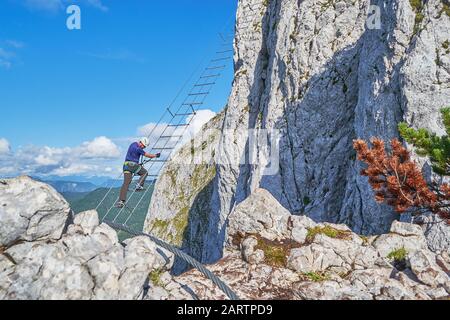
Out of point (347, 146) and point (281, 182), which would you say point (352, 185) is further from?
point (281, 182)

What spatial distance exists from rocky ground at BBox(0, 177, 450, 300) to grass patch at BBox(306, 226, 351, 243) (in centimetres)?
4

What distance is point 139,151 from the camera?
21094mm

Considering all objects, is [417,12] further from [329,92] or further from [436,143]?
[436,143]

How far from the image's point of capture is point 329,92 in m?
31.4

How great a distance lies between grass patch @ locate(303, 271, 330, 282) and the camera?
35.8ft

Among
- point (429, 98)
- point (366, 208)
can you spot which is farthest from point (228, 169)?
point (429, 98)

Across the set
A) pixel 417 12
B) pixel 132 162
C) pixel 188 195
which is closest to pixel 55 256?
pixel 132 162

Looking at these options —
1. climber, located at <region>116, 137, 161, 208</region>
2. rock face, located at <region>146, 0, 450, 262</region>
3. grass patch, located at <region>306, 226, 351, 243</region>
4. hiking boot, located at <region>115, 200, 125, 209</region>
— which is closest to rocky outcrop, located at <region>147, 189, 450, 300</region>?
grass patch, located at <region>306, 226, 351, 243</region>

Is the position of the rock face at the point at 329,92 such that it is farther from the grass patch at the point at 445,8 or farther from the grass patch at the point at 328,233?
the grass patch at the point at 328,233

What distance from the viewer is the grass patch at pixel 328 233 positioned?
43.2ft

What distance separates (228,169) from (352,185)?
24271 mm

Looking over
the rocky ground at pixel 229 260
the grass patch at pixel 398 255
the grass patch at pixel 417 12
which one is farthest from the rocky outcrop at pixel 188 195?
the grass patch at pixel 398 255

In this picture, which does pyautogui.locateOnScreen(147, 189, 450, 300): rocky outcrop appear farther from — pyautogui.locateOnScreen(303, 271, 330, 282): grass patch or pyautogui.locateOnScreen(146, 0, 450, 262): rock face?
pyautogui.locateOnScreen(146, 0, 450, 262): rock face

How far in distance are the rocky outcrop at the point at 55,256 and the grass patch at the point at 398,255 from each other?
352 inches
